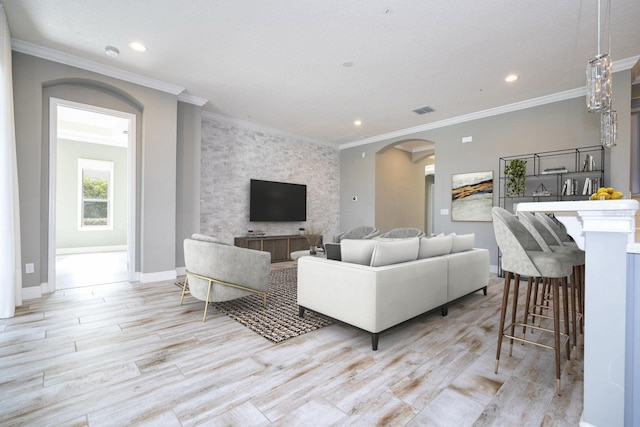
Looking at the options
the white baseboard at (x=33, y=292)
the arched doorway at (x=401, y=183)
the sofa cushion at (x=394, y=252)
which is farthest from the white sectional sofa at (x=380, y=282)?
the arched doorway at (x=401, y=183)

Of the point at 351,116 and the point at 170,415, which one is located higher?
the point at 351,116


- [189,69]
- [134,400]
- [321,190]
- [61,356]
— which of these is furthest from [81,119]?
[134,400]

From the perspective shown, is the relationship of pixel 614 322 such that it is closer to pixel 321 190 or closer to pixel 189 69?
pixel 189 69

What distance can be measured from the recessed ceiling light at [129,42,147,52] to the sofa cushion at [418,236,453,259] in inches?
158

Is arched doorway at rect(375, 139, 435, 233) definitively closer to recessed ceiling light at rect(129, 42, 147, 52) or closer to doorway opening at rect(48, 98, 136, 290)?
recessed ceiling light at rect(129, 42, 147, 52)

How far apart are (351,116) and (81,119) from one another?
21.7ft

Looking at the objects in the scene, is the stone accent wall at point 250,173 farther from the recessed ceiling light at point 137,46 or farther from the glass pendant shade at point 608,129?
the glass pendant shade at point 608,129

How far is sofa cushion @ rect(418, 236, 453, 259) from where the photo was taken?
3.06 meters

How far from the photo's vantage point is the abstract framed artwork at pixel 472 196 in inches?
223

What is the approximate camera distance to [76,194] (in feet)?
25.3

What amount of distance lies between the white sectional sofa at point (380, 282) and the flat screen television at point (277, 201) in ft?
12.8

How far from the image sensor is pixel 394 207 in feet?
27.2

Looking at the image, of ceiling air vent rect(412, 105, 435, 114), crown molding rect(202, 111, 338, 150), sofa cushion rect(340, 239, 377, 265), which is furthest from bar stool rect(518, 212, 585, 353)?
crown molding rect(202, 111, 338, 150)

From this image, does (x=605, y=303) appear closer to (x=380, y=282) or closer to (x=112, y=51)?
(x=380, y=282)
